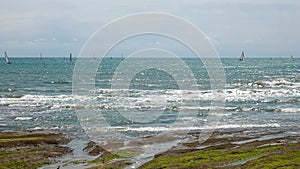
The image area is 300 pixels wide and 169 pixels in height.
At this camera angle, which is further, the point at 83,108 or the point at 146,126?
the point at 83,108

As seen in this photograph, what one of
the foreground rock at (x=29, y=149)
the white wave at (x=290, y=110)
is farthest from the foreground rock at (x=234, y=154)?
the white wave at (x=290, y=110)

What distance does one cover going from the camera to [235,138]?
35219mm

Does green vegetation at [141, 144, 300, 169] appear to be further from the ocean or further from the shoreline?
the ocean

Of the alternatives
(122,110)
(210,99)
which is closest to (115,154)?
(122,110)

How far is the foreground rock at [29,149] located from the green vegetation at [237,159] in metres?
7.14

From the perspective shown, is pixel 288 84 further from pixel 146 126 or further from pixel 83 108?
pixel 146 126

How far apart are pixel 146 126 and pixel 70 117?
10.2 metres

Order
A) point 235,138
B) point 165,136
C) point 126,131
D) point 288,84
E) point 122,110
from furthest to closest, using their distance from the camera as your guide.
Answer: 1. point 288,84
2. point 122,110
3. point 126,131
4. point 165,136
5. point 235,138

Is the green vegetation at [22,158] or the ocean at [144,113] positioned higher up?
the ocean at [144,113]

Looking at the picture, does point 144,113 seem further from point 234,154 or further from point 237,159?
point 237,159

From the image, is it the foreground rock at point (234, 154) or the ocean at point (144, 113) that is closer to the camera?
the foreground rock at point (234, 154)

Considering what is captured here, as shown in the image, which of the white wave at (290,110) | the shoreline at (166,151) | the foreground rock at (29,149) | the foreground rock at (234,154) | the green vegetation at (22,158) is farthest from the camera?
the white wave at (290,110)

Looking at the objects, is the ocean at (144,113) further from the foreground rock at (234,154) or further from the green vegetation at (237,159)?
the green vegetation at (237,159)

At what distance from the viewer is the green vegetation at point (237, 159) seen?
24047mm
